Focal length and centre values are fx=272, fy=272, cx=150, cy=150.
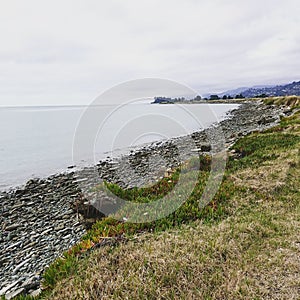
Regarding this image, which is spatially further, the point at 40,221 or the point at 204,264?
the point at 40,221

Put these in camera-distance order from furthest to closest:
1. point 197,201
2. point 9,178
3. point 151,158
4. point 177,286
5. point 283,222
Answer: point 151,158 < point 9,178 < point 197,201 < point 283,222 < point 177,286

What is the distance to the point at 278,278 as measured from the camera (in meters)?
4.84

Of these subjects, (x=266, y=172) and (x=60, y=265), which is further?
(x=266, y=172)

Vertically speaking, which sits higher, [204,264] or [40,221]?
[204,264]

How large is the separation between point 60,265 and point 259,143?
14191mm

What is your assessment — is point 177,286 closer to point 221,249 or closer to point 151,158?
point 221,249

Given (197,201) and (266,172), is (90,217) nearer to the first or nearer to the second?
(197,201)

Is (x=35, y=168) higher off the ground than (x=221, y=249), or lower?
lower

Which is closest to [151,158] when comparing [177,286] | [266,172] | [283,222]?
[266,172]

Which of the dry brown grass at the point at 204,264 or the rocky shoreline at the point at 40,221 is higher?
the dry brown grass at the point at 204,264

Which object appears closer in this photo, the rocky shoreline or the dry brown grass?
the dry brown grass

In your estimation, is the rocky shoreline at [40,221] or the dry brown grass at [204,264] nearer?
the dry brown grass at [204,264]

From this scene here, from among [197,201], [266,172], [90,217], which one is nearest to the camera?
[197,201]

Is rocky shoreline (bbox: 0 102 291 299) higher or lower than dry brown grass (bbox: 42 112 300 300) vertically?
lower
